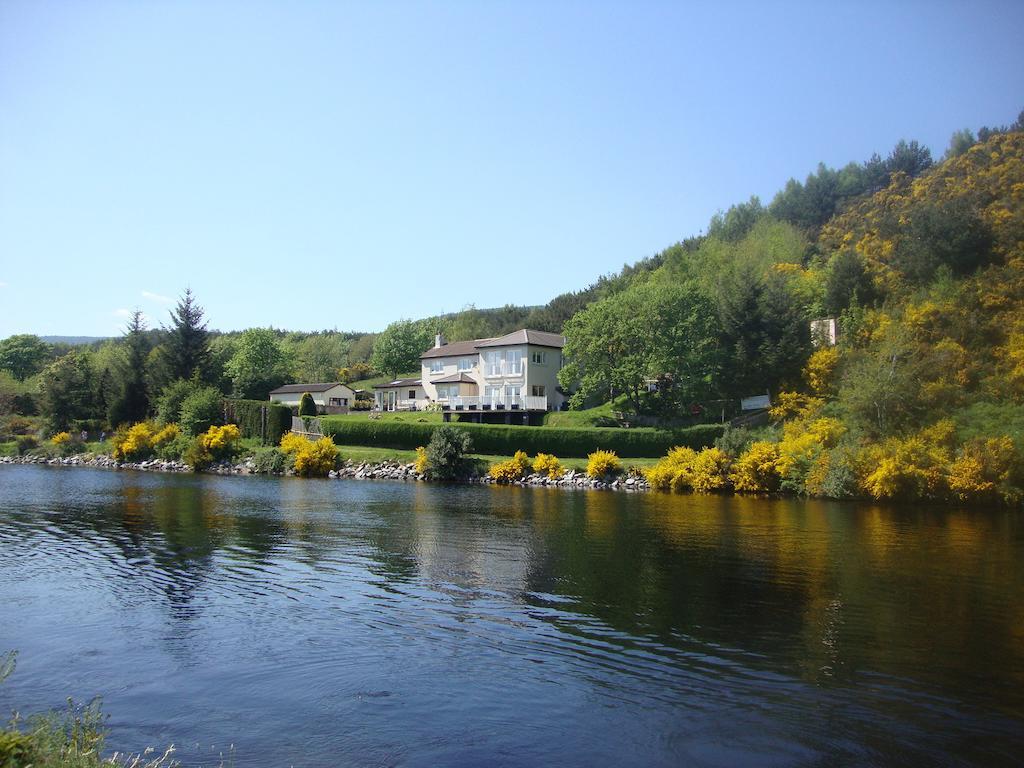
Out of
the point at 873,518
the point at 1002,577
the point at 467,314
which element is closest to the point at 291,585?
the point at 1002,577

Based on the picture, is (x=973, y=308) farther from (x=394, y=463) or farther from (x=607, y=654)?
(x=607, y=654)

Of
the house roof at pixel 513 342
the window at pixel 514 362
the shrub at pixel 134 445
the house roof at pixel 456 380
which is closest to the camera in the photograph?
the shrub at pixel 134 445

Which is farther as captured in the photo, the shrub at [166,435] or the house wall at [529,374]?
the house wall at [529,374]

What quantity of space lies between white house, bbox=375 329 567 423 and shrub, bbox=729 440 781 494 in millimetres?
25870

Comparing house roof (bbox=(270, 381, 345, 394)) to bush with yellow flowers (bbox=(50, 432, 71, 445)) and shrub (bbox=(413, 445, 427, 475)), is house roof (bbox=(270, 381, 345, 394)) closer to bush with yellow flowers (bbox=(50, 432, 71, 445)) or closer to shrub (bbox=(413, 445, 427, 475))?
bush with yellow flowers (bbox=(50, 432, 71, 445))

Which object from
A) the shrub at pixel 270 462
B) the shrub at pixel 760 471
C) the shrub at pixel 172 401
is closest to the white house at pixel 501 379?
the shrub at pixel 270 462

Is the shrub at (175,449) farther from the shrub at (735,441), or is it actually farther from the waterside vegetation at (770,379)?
the shrub at (735,441)

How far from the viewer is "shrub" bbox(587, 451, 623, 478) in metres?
46.8

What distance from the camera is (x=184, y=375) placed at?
77562 mm

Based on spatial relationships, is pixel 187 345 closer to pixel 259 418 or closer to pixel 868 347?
pixel 259 418

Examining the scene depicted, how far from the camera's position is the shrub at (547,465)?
4856cm

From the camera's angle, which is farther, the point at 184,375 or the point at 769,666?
the point at 184,375

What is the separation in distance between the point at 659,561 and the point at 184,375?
69.7m

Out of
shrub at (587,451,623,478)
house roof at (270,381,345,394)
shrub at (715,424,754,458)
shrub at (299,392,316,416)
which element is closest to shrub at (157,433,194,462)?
shrub at (299,392,316,416)
